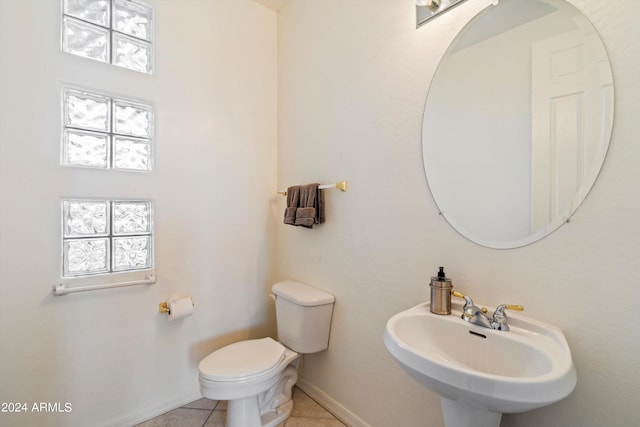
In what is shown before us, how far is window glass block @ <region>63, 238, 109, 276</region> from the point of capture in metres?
1.44

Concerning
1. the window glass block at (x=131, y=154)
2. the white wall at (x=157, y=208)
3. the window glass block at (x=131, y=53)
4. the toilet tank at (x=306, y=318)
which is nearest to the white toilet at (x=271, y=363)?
the toilet tank at (x=306, y=318)

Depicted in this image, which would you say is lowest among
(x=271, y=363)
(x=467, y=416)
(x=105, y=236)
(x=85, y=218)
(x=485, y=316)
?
(x=271, y=363)

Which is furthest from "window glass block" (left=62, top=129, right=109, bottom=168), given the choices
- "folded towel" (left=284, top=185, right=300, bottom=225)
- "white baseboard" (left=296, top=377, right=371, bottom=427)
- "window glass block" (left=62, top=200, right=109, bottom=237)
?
"white baseboard" (left=296, top=377, right=371, bottom=427)

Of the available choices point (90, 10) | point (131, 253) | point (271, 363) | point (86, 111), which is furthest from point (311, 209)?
point (90, 10)

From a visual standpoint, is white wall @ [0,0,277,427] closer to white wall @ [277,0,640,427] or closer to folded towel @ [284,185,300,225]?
white wall @ [277,0,640,427]

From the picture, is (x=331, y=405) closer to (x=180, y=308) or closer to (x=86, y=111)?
(x=180, y=308)

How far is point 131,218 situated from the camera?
1617mm

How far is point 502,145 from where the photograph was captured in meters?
Result: 1.03

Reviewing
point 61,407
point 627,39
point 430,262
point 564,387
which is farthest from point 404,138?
point 61,407

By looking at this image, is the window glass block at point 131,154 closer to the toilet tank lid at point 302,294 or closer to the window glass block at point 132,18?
the window glass block at point 132,18

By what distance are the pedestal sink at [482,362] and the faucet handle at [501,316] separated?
0.08ft

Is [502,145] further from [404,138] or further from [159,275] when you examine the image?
[159,275]

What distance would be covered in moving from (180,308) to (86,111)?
3.93ft

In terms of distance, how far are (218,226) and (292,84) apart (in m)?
1.14
